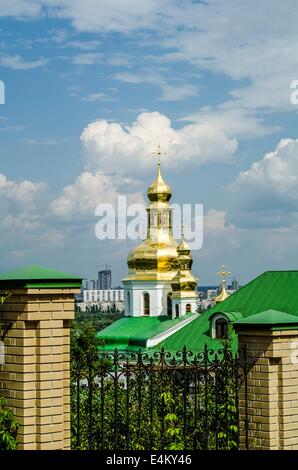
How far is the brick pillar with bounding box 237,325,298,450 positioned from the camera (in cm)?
724

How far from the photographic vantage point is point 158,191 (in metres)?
46.1

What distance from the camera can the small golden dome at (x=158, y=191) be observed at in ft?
151

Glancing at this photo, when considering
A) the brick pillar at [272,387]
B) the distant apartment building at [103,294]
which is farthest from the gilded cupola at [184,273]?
the distant apartment building at [103,294]

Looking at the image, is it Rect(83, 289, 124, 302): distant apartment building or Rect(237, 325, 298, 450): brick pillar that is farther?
Rect(83, 289, 124, 302): distant apartment building

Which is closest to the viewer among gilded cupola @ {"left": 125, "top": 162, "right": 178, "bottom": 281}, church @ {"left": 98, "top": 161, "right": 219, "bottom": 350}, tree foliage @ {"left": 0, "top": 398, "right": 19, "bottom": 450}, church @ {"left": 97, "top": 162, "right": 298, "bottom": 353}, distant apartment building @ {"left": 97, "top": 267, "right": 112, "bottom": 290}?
tree foliage @ {"left": 0, "top": 398, "right": 19, "bottom": 450}

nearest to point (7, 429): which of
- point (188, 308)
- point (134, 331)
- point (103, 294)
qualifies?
point (188, 308)

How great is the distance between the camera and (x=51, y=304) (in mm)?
6082

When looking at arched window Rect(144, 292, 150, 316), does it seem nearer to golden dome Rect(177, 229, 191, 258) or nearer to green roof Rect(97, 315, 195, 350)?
green roof Rect(97, 315, 195, 350)

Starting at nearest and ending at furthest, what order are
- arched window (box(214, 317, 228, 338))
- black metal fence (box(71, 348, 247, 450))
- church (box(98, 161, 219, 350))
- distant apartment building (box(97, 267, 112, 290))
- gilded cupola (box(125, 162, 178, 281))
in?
black metal fence (box(71, 348, 247, 450)) < arched window (box(214, 317, 228, 338)) < church (box(98, 161, 219, 350)) < gilded cupola (box(125, 162, 178, 281)) < distant apartment building (box(97, 267, 112, 290))

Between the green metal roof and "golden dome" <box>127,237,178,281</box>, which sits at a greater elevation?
"golden dome" <box>127,237,178,281</box>

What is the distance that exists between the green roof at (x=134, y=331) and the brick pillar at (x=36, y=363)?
Answer: 32224 mm

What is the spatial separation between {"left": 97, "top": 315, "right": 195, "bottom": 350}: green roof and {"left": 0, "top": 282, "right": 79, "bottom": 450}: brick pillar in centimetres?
3222

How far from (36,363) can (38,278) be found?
58cm

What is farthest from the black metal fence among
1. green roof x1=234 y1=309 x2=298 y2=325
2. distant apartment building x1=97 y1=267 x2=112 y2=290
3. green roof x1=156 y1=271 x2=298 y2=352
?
distant apartment building x1=97 y1=267 x2=112 y2=290
